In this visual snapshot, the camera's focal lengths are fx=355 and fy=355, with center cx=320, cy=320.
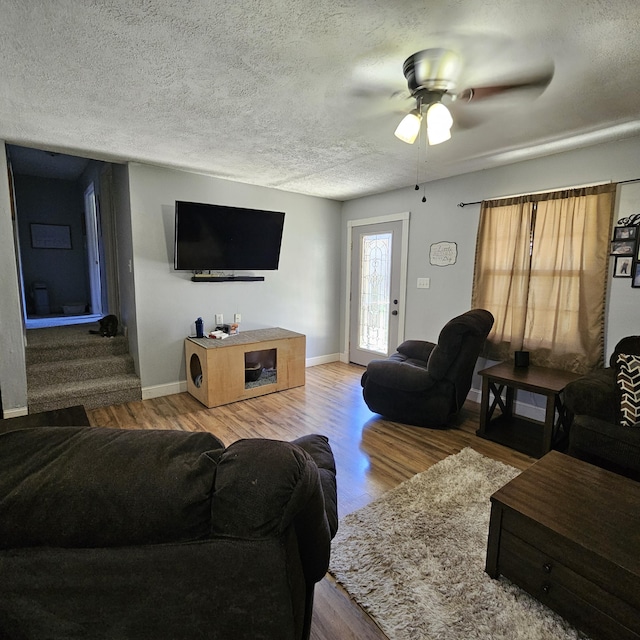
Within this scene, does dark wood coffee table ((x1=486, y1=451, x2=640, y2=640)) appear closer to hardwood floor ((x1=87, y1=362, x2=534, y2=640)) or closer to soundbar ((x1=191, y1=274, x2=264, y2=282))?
hardwood floor ((x1=87, y1=362, x2=534, y2=640))

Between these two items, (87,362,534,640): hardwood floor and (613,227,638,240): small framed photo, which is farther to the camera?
(613,227,638,240): small framed photo

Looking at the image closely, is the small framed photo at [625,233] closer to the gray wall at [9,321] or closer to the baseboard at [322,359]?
the baseboard at [322,359]

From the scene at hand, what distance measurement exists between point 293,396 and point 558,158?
3371 mm

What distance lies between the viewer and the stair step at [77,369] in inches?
137

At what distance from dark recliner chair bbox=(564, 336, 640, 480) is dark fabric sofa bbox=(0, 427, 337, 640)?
7.50 ft

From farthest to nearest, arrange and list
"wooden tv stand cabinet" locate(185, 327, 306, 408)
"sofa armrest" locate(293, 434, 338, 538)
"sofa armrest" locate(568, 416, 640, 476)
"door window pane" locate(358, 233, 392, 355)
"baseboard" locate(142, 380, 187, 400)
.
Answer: "door window pane" locate(358, 233, 392, 355), "baseboard" locate(142, 380, 187, 400), "wooden tv stand cabinet" locate(185, 327, 306, 408), "sofa armrest" locate(568, 416, 640, 476), "sofa armrest" locate(293, 434, 338, 538)

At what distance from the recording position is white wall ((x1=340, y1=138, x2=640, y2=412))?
273 cm

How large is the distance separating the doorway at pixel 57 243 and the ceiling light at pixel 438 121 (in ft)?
18.4

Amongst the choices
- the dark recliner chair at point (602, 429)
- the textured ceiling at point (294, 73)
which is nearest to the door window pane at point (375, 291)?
the textured ceiling at point (294, 73)

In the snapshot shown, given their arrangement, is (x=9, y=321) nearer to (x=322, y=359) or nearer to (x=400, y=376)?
(x=400, y=376)

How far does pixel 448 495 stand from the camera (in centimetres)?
219

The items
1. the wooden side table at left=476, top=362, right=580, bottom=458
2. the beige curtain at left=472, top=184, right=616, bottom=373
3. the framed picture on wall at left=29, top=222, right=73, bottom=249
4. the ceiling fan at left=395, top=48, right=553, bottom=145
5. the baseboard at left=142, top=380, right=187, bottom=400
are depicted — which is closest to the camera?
the ceiling fan at left=395, top=48, right=553, bottom=145

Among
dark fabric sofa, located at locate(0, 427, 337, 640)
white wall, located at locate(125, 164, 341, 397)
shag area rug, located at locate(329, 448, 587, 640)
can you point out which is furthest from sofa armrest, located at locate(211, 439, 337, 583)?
white wall, located at locate(125, 164, 341, 397)

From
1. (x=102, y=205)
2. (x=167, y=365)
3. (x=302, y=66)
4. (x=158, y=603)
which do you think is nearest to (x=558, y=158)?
(x=302, y=66)
